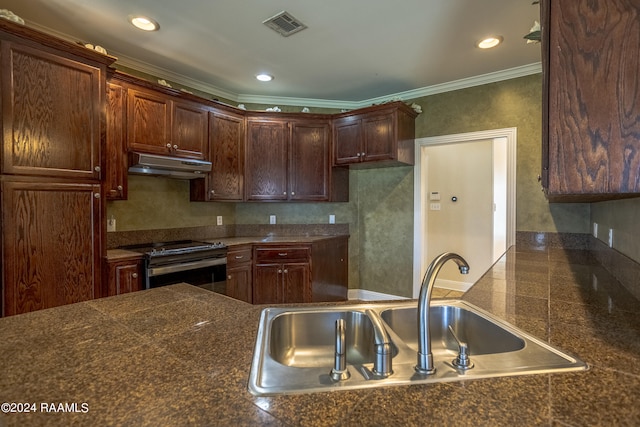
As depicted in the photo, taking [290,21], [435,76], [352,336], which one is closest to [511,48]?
[435,76]

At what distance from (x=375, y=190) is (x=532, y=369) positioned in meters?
3.38

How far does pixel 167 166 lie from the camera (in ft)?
9.20

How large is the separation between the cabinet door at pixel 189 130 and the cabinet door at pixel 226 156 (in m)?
0.10

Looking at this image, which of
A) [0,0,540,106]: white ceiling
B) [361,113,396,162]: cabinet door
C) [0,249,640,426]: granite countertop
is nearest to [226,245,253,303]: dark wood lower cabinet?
[361,113,396,162]: cabinet door

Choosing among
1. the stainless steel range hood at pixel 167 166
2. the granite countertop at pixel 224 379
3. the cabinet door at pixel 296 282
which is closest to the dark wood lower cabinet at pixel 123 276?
the stainless steel range hood at pixel 167 166

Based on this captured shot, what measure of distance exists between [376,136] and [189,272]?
7.69 ft

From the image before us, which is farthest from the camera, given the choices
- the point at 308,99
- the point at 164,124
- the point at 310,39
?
the point at 308,99

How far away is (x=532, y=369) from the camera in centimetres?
76

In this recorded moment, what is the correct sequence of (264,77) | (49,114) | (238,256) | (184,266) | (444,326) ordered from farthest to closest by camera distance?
(264,77) → (238,256) → (184,266) → (49,114) → (444,326)

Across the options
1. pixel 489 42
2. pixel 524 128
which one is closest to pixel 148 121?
pixel 489 42

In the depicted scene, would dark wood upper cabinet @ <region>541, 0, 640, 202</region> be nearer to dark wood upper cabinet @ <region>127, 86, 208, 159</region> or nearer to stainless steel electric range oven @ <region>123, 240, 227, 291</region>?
stainless steel electric range oven @ <region>123, 240, 227, 291</region>

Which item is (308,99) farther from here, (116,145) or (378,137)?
(116,145)

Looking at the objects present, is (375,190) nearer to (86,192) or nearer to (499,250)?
(499,250)

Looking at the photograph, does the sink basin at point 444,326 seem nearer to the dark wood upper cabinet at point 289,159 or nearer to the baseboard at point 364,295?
the dark wood upper cabinet at point 289,159
